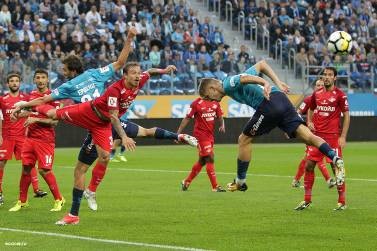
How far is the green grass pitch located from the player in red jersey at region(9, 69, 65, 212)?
0.34m

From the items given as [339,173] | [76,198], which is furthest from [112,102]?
[339,173]

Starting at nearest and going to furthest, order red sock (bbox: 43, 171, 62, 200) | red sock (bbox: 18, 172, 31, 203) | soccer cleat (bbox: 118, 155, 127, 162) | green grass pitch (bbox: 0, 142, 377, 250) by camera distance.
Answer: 1. green grass pitch (bbox: 0, 142, 377, 250)
2. red sock (bbox: 43, 171, 62, 200)
3. red sock (bbox: 18, 172, 31, 203)
4. soccer cleat (bbox: 118, 155, 127, 162)

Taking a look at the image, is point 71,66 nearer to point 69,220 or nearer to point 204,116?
point 69,220

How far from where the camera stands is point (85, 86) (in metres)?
15.2

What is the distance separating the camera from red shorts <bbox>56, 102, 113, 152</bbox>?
14.4 metres

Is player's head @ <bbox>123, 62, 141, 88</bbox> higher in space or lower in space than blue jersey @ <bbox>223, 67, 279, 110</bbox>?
higher

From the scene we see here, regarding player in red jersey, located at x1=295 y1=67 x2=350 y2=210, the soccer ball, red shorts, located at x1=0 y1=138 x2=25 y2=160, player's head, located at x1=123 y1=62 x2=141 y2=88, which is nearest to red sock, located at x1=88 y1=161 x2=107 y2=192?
player's head, located at x1=123 y1=62 x2=141 y2=88

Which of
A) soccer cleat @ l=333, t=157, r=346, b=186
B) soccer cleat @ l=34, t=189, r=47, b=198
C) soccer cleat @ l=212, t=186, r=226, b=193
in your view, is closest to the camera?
soccer cleat @ l=333, t=157, r=346, b=186

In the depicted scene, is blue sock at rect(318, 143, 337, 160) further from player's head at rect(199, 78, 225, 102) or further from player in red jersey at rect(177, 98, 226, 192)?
player in red jersey at rect(177, 98, 226, 192)

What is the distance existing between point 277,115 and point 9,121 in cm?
599

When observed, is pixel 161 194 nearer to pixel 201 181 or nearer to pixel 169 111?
pixel 201 181

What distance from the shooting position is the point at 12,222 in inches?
570

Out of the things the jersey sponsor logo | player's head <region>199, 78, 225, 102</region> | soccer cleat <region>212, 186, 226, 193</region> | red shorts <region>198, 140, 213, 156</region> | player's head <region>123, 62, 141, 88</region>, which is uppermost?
player's head <region>123, 62, 141, 88</region>

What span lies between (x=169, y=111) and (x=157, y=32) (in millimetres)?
3698
